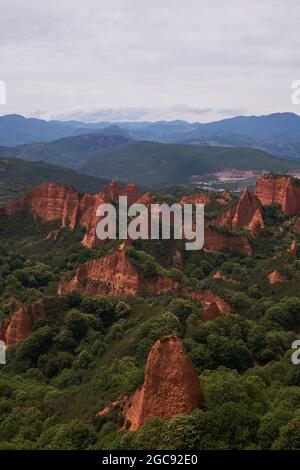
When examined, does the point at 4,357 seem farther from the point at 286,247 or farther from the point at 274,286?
the point at 286,247

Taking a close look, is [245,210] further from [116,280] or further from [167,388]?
[167,388]

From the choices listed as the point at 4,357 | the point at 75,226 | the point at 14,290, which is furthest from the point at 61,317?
the point at 75,226

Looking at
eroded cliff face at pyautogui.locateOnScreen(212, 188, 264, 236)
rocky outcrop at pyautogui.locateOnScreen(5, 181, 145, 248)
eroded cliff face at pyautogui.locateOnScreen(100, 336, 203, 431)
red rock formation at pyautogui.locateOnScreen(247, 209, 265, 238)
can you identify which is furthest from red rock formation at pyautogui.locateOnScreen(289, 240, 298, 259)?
eroded cliff face at pyautogui.locateOnScreen(100, 336, 203, 431)

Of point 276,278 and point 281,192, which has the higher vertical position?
point 281,192

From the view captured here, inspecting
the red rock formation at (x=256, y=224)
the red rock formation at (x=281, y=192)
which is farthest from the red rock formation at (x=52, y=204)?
the red rock formation at (x=281, y=192)

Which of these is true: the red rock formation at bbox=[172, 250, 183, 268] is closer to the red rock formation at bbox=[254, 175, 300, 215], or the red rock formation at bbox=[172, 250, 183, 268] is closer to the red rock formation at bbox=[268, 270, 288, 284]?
the red rock formation at bbox=[268, 270, 288, 284]

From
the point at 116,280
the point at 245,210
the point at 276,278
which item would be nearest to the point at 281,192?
the point at 245,210
